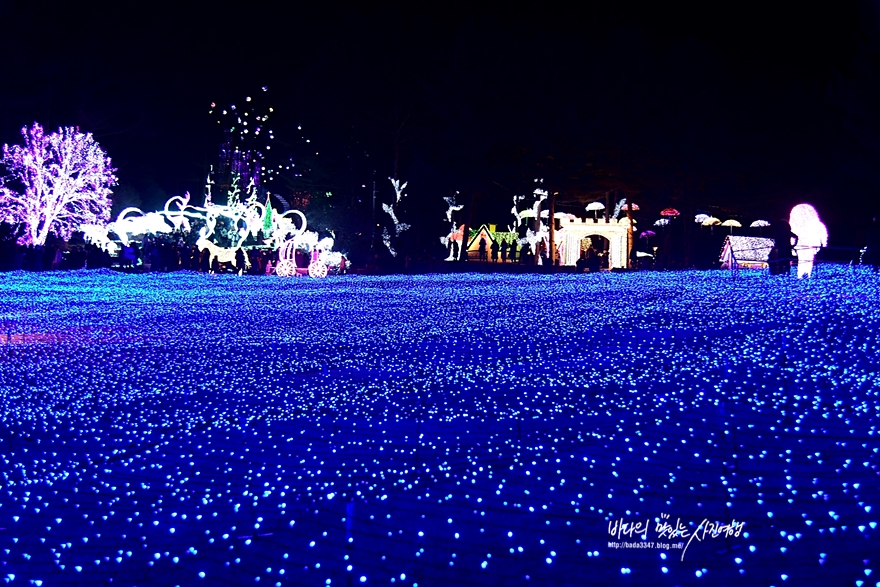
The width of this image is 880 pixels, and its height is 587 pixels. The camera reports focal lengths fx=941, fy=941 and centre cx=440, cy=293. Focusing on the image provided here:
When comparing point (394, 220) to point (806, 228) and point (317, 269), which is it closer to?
point (317, 269)

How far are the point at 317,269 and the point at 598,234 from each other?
34.7 ft

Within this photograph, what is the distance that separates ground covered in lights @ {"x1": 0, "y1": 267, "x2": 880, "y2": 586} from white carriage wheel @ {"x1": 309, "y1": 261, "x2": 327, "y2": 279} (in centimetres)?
1592

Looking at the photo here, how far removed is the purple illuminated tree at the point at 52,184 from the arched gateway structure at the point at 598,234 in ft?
55.3

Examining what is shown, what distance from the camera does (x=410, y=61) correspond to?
39.0 m

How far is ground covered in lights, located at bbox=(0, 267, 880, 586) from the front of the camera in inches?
141

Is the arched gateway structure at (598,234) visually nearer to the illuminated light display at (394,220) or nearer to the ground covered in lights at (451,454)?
the illuminated light display at (394,220)

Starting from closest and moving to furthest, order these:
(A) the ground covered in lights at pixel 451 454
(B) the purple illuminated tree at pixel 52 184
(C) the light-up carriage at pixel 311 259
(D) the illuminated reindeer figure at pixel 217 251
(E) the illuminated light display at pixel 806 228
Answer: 1. (A) the ground covered in lights at pixel 451 454
2. (E) the illuminated light display at pixel 806 228
3. (C) the light-up carriage at pixel 311 259
4. (D) the illuminated reindeer figure at pixel 217 251
5. (B) the purple illuminated tree at pixel 52 184

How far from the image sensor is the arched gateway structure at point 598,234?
1232 inches

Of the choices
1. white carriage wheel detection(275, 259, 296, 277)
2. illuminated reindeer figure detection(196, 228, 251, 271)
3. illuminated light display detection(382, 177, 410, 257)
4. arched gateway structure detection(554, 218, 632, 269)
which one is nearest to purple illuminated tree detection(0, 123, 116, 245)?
illuminated reindeer figure detection(196, 228, 251, 271)

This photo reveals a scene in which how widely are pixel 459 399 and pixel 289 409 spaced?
118cm

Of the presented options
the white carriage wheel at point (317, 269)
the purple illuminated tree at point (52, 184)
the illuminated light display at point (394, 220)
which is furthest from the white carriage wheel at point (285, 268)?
the purple illuminated tree at point (52, 184)

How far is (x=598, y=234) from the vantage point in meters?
32.1

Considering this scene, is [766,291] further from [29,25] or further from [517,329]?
[29,25]

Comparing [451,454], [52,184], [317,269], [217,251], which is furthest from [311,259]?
[451,454]
